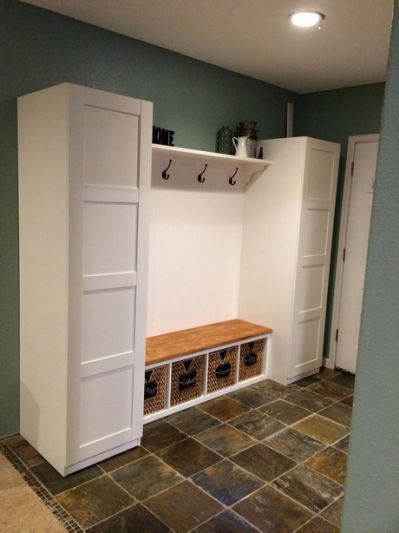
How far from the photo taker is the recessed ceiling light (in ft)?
8.05

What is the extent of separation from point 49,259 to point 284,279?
200 centimetres

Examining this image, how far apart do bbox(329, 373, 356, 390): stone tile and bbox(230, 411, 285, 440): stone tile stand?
98 cm

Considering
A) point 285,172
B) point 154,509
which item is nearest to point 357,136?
point 285,172

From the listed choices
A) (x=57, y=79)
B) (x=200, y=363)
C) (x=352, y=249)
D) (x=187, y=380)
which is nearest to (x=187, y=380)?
(x=187, y=380)

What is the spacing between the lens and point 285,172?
142 inches

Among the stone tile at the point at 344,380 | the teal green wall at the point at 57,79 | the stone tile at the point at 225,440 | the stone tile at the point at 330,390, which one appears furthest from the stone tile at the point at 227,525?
the stone tile at the point at 344,380

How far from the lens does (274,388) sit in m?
3.69

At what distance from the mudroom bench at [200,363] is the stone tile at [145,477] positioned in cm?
48

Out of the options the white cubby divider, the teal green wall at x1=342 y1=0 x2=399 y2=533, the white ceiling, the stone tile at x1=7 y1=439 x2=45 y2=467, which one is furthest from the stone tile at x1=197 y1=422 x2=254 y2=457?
the white ceiling

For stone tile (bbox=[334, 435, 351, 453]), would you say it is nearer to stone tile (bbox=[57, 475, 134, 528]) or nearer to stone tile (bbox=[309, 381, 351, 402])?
stone tile (bbox=[309, 381, 351, 402])

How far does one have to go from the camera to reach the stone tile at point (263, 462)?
8.32 feet

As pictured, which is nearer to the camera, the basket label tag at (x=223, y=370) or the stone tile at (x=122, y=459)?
the stone tile at (x=122, y=459)

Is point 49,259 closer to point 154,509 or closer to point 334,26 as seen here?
point 154,509

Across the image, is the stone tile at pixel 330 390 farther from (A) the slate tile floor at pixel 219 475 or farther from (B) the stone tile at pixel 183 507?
(B) the stone tile at pixel 183 507
